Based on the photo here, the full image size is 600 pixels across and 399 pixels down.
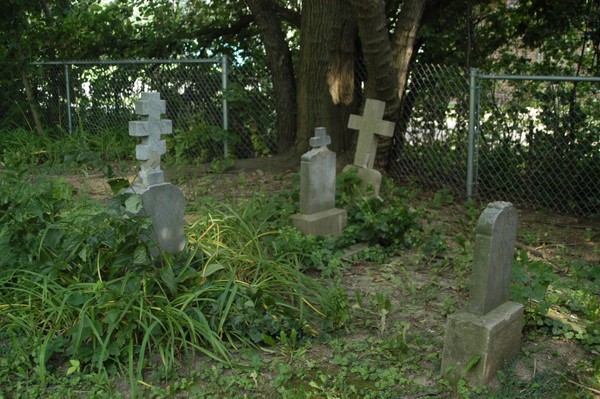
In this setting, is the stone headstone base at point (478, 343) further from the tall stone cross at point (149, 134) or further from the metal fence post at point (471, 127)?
the metal fence post at point (471, 127)

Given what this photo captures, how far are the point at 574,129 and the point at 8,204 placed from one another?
5760mm

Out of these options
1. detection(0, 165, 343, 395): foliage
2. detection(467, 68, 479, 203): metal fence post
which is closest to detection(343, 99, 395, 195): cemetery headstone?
detection(467, 68, 479, 203): metal fence post

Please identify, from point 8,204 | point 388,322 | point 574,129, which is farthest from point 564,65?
point 8,204

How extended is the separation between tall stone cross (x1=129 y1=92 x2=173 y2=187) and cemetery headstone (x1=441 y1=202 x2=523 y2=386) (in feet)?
7.07

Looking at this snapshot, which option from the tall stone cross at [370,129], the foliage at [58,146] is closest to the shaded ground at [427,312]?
the tall stone cross at [370,129]

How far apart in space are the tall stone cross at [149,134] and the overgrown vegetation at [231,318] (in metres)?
0.35

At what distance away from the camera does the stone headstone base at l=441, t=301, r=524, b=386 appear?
12.1 feet

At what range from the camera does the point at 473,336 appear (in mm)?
3703

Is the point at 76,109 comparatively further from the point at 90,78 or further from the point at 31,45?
the point at 31,45

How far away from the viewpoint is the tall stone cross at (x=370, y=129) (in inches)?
275

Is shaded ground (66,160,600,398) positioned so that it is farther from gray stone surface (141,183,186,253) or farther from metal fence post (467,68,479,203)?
gray stone surface (141,183,186,253)

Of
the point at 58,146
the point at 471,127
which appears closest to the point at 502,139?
the point at 471,127

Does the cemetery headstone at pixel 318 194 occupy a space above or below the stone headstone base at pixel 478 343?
above

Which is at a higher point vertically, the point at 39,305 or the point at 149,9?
the point at 149,9
